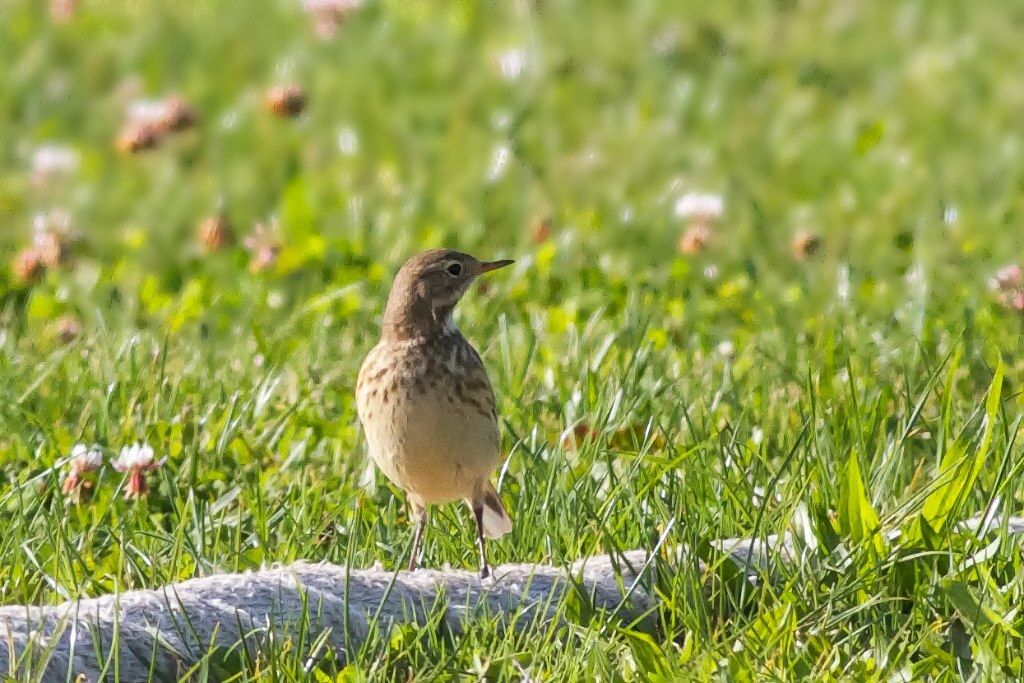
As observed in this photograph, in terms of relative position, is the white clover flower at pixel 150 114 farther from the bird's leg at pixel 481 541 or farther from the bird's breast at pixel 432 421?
the bird's leg at pixel 481 541

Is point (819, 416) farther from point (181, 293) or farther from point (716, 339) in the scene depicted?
point (181, 293)

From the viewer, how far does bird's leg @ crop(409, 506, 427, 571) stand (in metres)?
3.87

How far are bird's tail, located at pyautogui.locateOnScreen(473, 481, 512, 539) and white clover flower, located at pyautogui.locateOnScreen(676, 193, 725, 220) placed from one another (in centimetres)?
314

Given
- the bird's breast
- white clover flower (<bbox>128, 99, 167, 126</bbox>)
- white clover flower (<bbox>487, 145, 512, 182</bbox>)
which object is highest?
white clover flower (<bbox>128, 99, 167, 126</bbox>)

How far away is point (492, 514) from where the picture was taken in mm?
4266

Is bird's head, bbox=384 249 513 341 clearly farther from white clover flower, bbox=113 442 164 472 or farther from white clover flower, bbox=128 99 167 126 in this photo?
white clover flower, bbox=128 99 167 126

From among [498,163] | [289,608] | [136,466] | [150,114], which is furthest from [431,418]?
[498,163]

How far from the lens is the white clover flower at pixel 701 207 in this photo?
7316mm

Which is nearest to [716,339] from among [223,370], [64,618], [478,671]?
[223,370]

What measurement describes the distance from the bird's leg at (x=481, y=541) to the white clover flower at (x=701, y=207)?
332 centimetres

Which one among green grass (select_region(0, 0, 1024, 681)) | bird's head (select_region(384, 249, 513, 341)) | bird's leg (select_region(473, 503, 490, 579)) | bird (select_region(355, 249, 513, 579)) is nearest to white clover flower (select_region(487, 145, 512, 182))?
green grass (select_region(0, 0, 1024, 681))

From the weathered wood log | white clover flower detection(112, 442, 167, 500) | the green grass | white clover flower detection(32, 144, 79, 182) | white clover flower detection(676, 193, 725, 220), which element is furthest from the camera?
white clover flower detection(32, 144, 79, 182)

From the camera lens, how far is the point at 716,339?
6285mm

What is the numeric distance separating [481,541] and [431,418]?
0.44m
